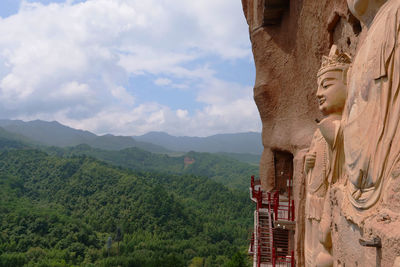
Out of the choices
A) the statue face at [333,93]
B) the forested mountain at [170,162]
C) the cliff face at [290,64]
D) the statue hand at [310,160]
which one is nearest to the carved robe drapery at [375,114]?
the statue face at [333,93]

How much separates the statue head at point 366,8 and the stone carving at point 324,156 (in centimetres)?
69

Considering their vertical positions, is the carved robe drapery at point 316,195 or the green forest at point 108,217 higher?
the carved robe drapery at point 316,195

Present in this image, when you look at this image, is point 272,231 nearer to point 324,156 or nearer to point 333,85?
point 324,156

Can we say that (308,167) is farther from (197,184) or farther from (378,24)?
(197,184)

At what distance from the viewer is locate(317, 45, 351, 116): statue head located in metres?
3.87

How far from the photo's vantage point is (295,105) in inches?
357

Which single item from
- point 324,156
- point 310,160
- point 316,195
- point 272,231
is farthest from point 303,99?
point 316,195

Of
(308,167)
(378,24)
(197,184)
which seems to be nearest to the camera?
(378,24)

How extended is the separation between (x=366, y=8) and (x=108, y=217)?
36.5 meters

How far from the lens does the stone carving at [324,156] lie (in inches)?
153

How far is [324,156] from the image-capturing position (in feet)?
14.8

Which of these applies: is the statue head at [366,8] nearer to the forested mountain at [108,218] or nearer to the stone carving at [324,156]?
the stone carving at [324,156]

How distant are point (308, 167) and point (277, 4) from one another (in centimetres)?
552

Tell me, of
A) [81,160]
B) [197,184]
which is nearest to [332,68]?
[197,184]
